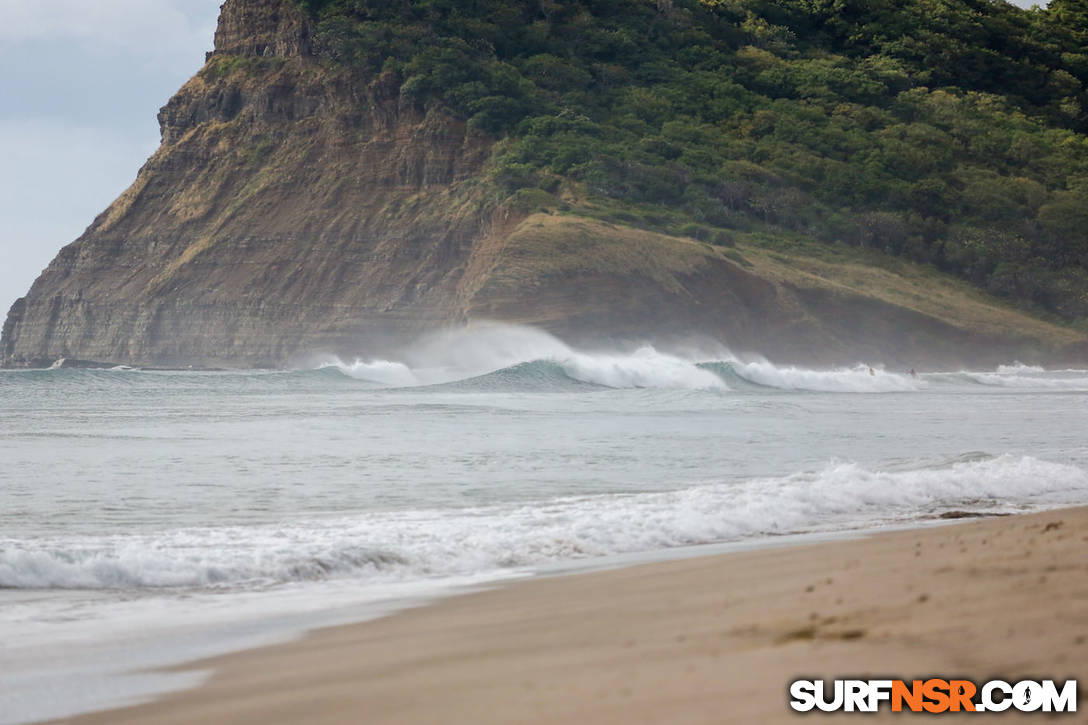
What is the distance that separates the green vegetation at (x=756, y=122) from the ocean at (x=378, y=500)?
38.4 m

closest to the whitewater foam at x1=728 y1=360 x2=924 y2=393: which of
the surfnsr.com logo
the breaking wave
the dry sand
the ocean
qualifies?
the ocean

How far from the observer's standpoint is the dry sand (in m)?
3.12

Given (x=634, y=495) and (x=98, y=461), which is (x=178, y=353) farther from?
(x=634, y=495)

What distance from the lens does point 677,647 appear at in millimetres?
3762

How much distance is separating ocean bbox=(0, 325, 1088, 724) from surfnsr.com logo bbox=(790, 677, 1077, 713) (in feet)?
8.05

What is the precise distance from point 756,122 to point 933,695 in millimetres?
72942

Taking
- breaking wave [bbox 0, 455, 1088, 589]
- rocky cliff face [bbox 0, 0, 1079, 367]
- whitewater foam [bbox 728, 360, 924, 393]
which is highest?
rocky cliff face [bbox 0, 0, 1079, 367]

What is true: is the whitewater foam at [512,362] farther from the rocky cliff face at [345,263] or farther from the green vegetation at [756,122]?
the green vegetation at [756,122]

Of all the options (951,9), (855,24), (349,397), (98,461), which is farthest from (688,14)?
(98,461)

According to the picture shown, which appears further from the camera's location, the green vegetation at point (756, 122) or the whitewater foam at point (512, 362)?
the green vegetation at point (756, 122)

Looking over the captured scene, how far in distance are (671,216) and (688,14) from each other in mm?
28392

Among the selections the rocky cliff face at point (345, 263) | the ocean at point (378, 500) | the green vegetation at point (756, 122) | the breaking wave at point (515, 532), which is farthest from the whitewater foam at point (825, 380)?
the breaking wave at point (515, 532)

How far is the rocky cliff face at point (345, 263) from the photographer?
52000 millimetres

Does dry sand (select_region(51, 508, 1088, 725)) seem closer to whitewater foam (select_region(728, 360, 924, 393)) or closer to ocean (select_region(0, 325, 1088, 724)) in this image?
ocean (select_region(0, 325, 1088, 724))
